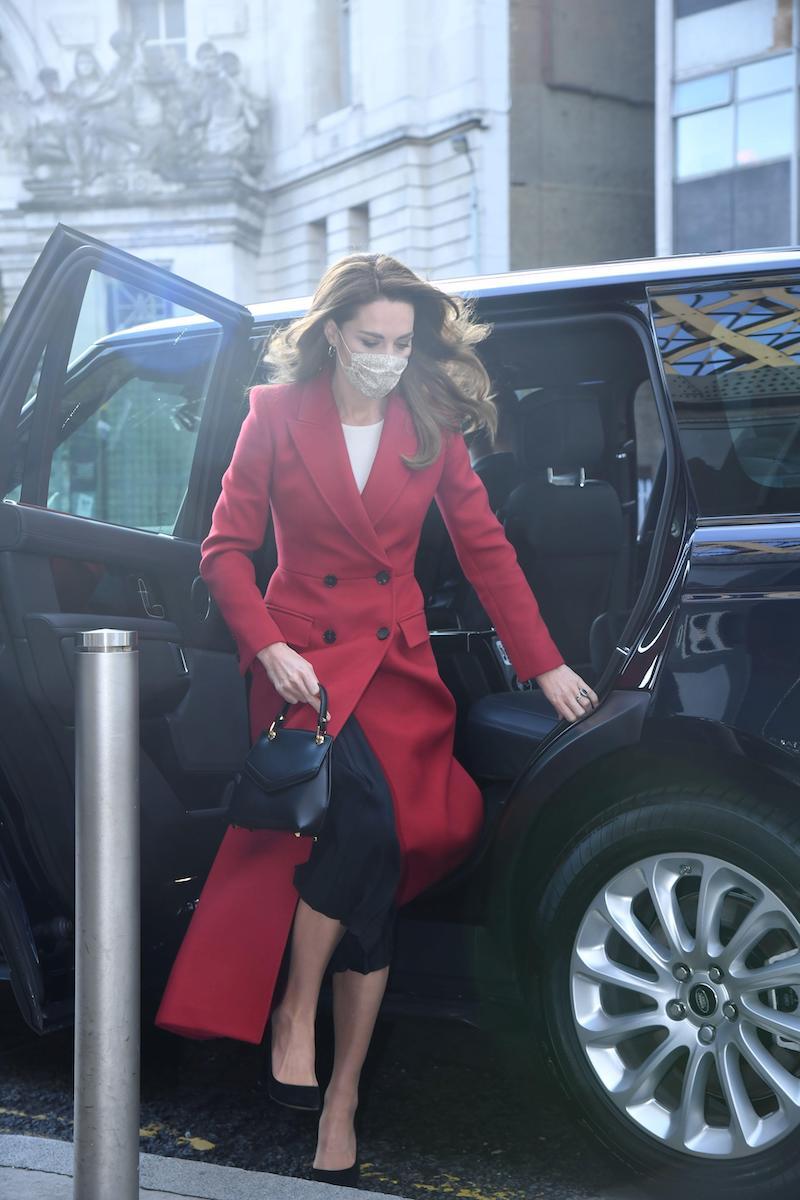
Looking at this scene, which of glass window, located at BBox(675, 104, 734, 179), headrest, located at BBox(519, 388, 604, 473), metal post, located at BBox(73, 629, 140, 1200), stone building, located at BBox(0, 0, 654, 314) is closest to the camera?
metal post, located at BBox(73, 629, 140, 1200)

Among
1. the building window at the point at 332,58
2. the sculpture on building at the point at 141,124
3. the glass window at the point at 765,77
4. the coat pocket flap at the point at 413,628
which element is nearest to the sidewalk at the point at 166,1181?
the coat pocket flap at the point at 413,628

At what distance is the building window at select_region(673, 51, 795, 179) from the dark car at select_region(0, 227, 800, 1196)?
65.4 feet

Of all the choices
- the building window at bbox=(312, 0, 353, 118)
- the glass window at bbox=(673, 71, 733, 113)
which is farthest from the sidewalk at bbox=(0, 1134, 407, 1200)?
the building window at bbox=(312, 0, 353, 118)

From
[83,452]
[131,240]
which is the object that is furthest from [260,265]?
[83,452]

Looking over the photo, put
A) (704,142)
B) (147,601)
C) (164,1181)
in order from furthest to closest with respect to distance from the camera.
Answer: (704,142) < (147,601) < (164,1181)

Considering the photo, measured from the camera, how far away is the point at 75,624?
2951 millimetres

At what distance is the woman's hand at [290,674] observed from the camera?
2.85 metres

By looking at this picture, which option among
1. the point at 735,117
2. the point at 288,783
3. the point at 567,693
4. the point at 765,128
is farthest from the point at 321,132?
the point at 288,783

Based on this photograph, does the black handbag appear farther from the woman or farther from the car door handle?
the car door handle

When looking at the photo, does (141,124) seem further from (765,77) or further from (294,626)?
(294,626)

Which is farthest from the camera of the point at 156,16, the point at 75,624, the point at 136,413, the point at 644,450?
the point at 156,16

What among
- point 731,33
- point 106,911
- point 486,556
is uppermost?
point 731,33

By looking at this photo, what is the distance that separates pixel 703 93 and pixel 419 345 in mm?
21486

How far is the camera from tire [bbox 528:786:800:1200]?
2.62m
